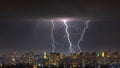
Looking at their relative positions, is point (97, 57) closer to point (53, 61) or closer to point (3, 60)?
point (53, 61)

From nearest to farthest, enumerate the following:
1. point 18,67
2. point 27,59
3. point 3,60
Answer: point 18,67 < point 3,60 < point 27,59

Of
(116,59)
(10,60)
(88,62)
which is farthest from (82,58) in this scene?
(10,60)

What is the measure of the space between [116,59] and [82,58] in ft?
16.3

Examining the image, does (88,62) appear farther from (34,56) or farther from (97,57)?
(34,56)

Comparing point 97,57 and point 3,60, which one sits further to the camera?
point 97,57

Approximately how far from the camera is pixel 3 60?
46.0 meters

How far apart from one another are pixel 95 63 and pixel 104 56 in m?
3.35

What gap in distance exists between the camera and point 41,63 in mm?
48562

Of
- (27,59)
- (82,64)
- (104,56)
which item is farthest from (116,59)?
(27,59)

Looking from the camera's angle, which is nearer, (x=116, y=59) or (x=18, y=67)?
(x=18, y=67)

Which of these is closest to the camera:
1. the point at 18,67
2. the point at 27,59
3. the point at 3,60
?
the point at 18,67

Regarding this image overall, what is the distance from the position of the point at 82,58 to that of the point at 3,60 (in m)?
11.4

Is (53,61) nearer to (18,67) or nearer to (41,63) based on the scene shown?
(41,63)

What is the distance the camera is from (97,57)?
50562 millimetres
